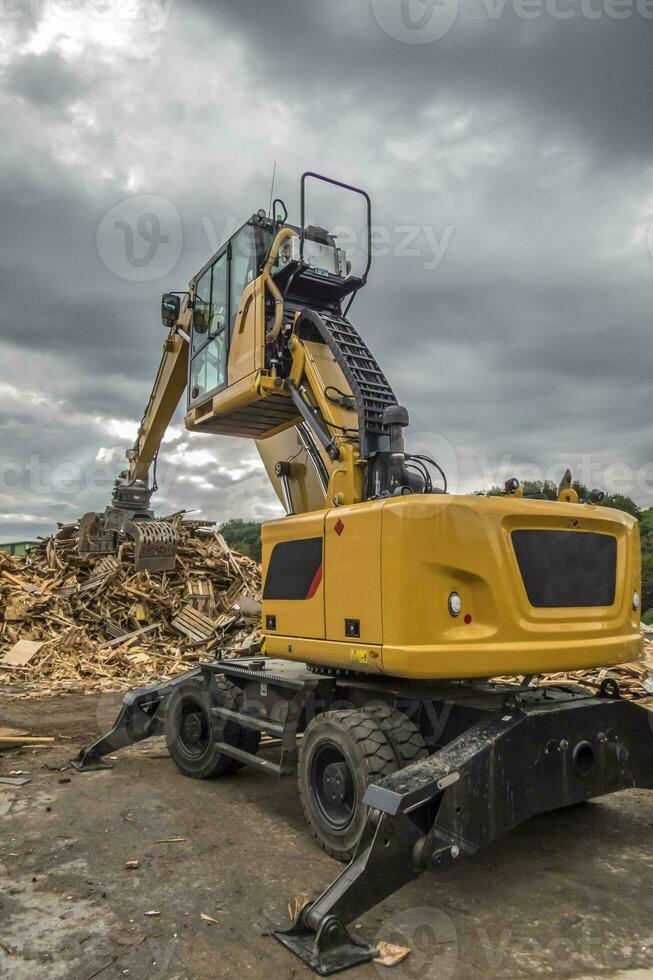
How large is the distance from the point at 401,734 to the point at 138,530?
37.4 ft

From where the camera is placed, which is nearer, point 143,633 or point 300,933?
point 300,933

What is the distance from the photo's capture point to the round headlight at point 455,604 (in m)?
4.78

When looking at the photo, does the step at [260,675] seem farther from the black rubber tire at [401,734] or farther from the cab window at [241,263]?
the cab window at [241,263]

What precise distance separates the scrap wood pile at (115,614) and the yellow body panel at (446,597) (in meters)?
8.25

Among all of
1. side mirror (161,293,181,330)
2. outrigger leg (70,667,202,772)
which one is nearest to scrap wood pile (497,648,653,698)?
outrigger leg (70,667,202,772)

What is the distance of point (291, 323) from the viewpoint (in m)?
6.89

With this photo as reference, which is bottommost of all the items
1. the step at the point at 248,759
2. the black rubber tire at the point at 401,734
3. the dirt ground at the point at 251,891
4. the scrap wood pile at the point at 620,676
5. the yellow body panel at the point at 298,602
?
the dirt ground at the point at 251,891

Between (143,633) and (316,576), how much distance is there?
1019cm

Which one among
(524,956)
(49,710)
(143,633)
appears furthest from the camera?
(143,633)

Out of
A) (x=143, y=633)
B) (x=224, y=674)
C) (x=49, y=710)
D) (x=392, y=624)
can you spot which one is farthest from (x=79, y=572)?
(x=392, y=624)

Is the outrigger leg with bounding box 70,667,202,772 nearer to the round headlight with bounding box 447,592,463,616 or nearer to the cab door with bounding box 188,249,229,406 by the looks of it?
the cab door with bounding box 188,249,229,406

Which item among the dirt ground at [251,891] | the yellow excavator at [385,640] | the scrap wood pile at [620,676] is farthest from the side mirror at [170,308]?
the scrap wood pile at [620,676]

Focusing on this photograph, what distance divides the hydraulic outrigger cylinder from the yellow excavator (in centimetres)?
1

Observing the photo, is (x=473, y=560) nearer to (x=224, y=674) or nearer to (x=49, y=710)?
(x=224, y=674)
